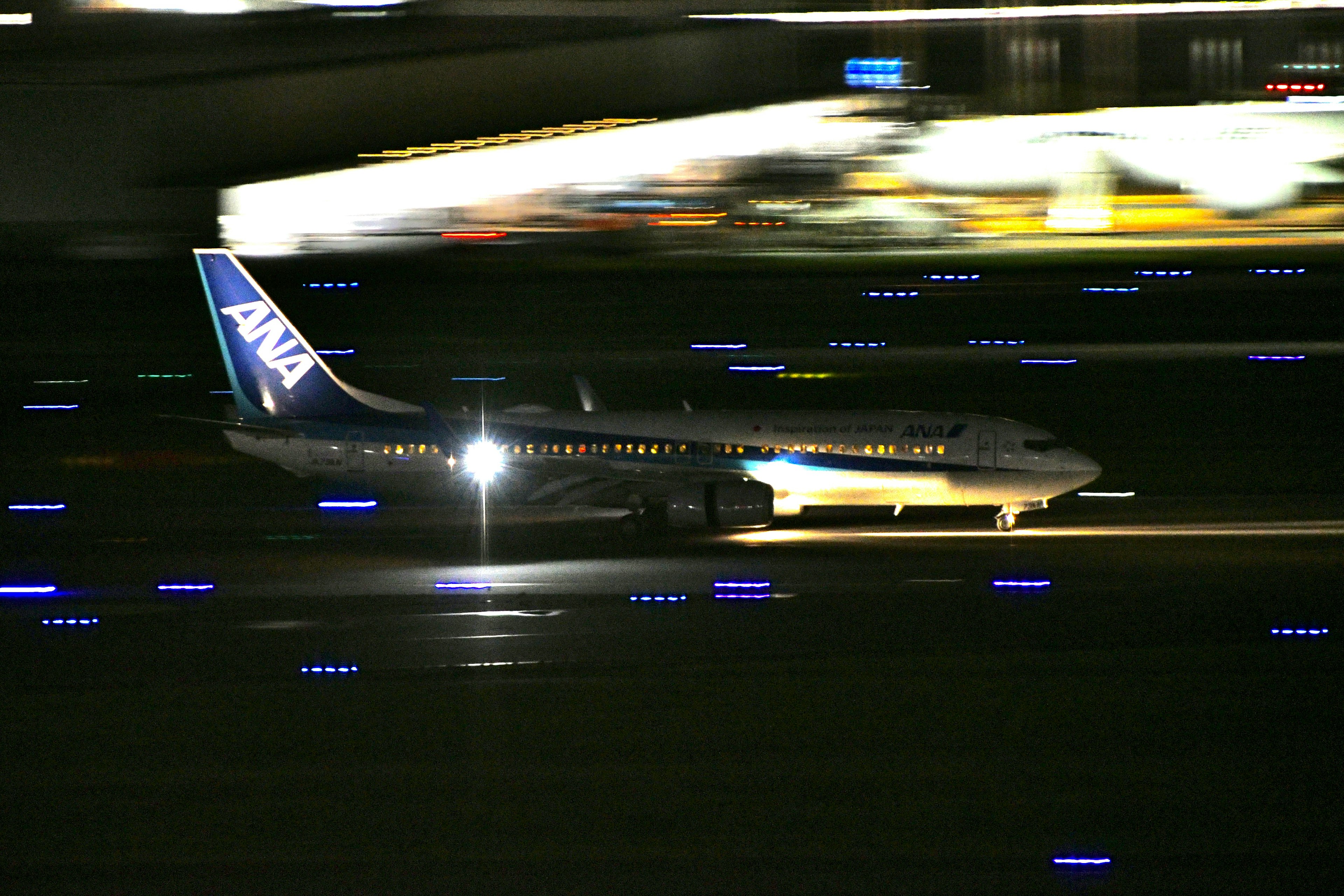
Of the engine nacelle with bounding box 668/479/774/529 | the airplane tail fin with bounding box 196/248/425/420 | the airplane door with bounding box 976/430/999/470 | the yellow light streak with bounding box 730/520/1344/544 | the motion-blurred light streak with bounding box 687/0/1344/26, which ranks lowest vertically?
the yellow light streak with bounding box 730/520/1344/544

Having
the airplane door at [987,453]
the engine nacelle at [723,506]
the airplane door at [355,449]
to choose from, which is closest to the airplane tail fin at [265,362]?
the airplane door at [355,449]

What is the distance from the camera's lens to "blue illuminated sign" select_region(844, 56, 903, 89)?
68.3 m

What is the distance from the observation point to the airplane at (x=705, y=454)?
29375mm

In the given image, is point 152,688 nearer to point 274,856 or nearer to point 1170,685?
point 274,856

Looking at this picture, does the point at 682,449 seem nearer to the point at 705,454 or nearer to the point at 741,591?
Result: the point at 705,454

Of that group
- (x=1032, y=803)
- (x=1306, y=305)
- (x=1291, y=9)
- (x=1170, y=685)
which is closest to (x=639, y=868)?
(x=1032, y=803)

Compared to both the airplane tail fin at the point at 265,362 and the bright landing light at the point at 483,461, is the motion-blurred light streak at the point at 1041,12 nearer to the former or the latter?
the airplane tail fin at the point at 265,362

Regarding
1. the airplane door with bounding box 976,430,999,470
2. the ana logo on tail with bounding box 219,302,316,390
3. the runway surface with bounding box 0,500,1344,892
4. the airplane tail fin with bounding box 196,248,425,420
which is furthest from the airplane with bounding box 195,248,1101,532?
the runway surface with bounding box 0,500,1344,892

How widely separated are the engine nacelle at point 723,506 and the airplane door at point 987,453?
465 centimetres

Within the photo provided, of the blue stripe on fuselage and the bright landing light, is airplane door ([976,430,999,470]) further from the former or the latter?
the bright landing light

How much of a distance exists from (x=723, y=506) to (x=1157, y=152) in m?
40.5

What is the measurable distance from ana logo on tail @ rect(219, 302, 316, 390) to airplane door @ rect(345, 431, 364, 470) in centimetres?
240

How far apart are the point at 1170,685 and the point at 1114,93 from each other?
5638cm

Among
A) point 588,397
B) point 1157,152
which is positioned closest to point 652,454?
point 588,397
